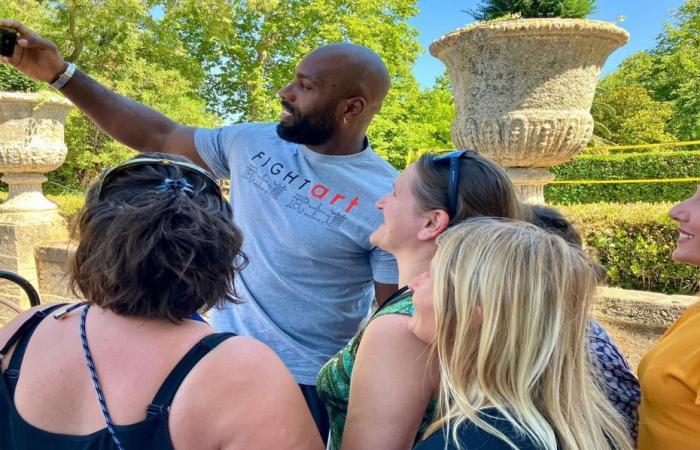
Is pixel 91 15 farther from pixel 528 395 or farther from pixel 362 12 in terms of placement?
pixel 528 395

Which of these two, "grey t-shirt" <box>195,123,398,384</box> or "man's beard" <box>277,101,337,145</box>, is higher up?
"man's beard" <box>277,101,337,145</box>

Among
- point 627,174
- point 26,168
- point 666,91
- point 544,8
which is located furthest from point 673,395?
point 666,91

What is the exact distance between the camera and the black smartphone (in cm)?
197

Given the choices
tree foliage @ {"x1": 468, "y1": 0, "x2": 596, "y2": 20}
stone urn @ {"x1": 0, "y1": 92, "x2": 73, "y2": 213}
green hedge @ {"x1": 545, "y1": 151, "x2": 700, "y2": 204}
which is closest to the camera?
stone urn @ {"x1": 0, "y1": 92, "x2": 73, "y2": 213}

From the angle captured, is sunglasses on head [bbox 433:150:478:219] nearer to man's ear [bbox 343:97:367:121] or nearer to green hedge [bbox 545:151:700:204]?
man's ear [bbox 343:97:367:121]

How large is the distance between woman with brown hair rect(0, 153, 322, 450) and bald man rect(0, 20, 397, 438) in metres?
0.80

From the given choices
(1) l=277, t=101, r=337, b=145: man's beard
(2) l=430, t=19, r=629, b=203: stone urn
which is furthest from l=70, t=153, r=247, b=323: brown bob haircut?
(2) l=430, t=19, r=629, b=203: stone urn

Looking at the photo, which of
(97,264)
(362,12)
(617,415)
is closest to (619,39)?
(617,415)

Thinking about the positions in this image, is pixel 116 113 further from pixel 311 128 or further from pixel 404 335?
pixel 404 335

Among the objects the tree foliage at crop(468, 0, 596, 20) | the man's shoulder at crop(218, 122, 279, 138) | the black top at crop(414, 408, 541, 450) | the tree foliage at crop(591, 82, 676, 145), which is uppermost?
the tree foliage at crop(468, 0, 596, 20)

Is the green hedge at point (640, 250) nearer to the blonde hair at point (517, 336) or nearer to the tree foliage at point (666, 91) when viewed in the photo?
the blonde hair at point (517, 336)

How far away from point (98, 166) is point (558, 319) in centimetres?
1243

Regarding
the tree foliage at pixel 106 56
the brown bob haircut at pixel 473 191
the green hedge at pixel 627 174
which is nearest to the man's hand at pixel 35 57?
the brown bob haircut at pixel 473 191

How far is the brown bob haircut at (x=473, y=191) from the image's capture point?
1.34 metres
